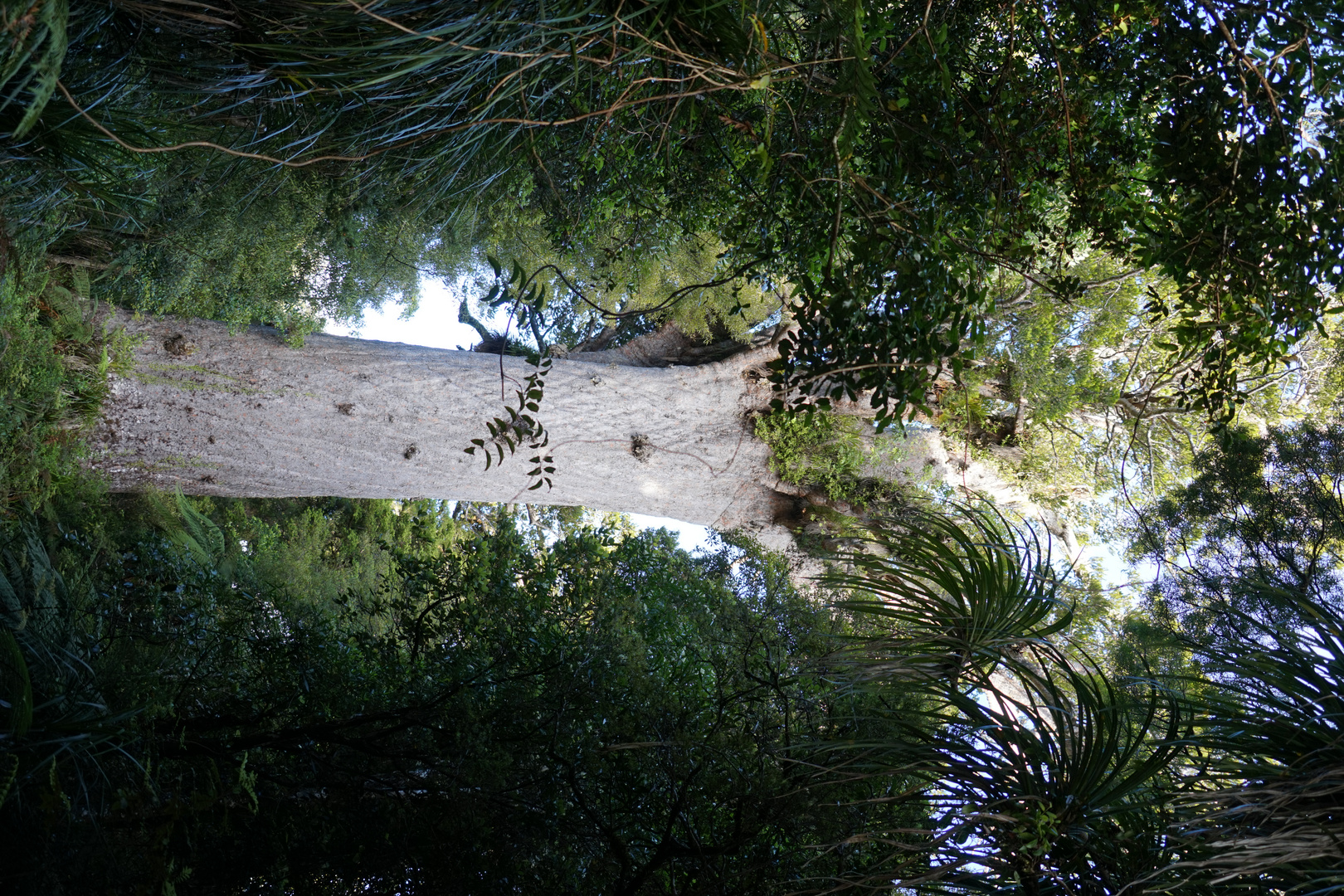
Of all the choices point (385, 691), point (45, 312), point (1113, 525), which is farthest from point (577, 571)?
point (1113, 525)

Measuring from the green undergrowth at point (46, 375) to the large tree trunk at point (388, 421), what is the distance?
0.15 meters

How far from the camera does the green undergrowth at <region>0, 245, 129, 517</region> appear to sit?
13.5 ft

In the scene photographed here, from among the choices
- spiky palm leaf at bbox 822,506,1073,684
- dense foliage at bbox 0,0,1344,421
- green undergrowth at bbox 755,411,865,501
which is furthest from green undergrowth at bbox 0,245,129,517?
green undergrowth at bbox 755,411,865,501

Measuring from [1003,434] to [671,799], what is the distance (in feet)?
16.8

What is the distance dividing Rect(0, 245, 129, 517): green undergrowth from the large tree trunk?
153mm

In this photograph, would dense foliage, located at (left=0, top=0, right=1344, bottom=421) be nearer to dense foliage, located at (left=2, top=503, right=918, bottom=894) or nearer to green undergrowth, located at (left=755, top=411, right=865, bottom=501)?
dense foliage, located at (left=2, top=503, right=918, bottom=894)

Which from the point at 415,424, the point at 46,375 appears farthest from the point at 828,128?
the point at 46,375

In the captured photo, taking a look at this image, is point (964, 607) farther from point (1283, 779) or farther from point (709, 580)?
point (709, 580)

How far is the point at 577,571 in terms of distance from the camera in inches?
163

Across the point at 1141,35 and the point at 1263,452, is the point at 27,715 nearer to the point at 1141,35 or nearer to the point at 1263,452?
the point at 1141,35

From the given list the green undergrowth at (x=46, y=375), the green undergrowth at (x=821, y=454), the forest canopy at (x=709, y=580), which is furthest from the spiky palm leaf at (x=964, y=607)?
the green undergrowth at (x=46, y=375)

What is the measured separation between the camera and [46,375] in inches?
169

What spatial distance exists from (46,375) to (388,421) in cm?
176

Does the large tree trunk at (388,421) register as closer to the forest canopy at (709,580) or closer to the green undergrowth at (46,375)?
the green undergrowth at (46,375)
